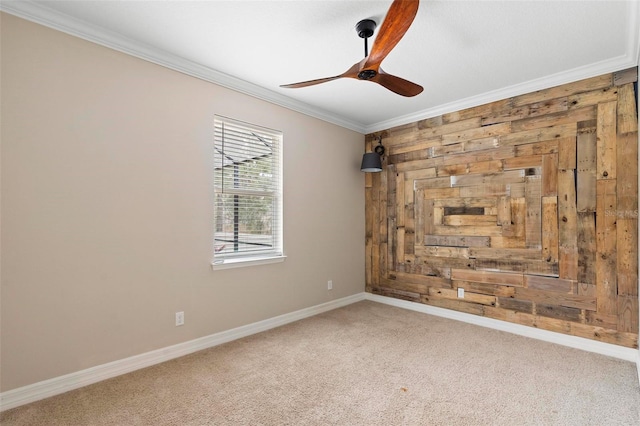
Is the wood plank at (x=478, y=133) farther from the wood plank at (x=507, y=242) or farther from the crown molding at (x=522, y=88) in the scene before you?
the wood plank at (x=507, y=242)

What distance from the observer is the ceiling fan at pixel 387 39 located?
168 cm

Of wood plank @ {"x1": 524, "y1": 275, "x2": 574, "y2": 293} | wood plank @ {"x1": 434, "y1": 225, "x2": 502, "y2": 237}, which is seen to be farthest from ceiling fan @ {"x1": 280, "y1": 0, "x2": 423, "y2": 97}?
wood plank @ {"x1": 524, "y1": 275, "x2": 574, "y2": 293}

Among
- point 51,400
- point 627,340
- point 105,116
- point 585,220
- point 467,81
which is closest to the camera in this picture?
point 51,400

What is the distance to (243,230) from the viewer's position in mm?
3412

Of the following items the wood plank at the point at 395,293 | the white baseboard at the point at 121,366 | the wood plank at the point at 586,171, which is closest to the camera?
the white baseboard at the point at 121,366

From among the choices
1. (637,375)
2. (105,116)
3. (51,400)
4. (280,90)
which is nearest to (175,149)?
(105,116)

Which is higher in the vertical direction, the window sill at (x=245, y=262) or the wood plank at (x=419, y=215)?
the wood plank at (x=419, y=215)

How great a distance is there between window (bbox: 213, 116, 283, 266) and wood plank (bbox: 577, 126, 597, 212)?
2.96m

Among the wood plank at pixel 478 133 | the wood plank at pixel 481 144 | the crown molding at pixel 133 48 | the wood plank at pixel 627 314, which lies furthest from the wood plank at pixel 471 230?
the crown molding at pixel 133 48

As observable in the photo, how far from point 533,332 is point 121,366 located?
12.3 feet

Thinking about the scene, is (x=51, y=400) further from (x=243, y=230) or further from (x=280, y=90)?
(x=280, y=90)

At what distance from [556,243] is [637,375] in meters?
1.18

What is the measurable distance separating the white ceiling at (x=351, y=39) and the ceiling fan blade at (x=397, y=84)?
37 cm

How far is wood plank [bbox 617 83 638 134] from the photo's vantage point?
2783mm
